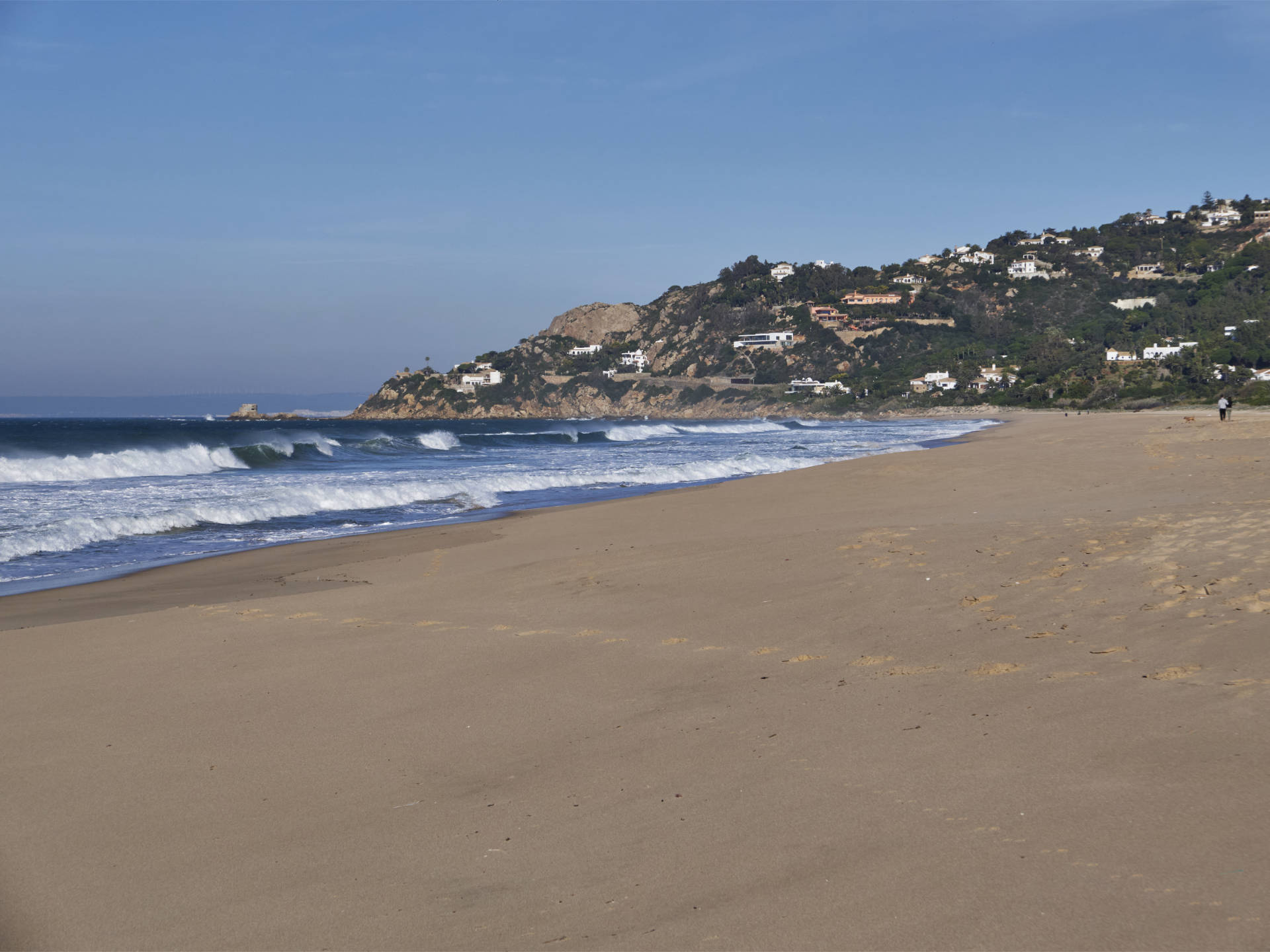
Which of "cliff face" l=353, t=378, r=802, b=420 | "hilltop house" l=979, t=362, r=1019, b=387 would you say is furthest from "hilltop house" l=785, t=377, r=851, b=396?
"hilltop house" l=979, t=362, r=1019, b=387

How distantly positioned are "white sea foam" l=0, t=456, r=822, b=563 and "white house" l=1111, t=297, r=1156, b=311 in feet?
412

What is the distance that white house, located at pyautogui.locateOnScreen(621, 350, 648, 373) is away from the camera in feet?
578

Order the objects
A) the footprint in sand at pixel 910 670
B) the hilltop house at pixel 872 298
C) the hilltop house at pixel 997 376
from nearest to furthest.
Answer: the footprint in sand at pixel 910 670
the hilltop house at pixel 997 376
the hilltop house at pixel 872 298

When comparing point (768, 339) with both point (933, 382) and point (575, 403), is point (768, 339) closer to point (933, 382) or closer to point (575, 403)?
point (575, 403)

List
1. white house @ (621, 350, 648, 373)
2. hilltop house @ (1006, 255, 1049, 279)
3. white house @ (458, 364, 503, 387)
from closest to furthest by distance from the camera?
hilltop house @ (1006, 255, 1049, 279) < white house @ (621, 350, 648, 373) < white house @ (458, 364, 503, 387)

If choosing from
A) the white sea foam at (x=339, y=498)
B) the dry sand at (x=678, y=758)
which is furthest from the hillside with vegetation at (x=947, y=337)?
the dry sand at (x=678, y=758)

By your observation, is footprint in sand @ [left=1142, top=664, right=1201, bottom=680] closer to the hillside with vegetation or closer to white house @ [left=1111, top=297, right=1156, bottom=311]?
the hillside with vegetation

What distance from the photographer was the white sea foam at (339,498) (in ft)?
46.9

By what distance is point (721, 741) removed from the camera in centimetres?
427

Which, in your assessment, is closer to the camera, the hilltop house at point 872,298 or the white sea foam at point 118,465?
the white sea foam at point 118,465

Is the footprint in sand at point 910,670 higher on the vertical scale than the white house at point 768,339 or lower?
lower

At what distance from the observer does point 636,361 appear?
178 m

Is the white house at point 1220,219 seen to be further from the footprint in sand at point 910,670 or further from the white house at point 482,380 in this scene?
the footprint in sand at point 910,670

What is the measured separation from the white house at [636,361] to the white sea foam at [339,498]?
5743 inches
